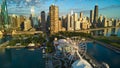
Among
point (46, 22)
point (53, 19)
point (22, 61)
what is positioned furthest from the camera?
point (46, 22)

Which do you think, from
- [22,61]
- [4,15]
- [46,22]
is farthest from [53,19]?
[22,61]

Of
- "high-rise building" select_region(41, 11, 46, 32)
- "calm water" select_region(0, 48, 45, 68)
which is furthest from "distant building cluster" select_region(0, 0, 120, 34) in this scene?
"calm water" select_region(0, 48, 45, 68)

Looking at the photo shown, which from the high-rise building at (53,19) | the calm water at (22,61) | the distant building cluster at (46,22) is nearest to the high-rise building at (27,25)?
the distant building cluster at (46,22)

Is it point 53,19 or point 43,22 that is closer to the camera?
point 53,19

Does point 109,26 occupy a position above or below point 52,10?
below

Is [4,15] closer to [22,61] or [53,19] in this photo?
[53,19]

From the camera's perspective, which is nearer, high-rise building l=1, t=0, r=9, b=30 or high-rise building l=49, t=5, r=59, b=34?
high-rise building l=49, t=5, r=59, b=34

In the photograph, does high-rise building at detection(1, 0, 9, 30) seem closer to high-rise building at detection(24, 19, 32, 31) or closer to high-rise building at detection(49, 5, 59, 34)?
high-rise building at detection(24, 19, 32, 31)

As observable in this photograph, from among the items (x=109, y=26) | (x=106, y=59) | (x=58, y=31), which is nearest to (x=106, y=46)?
(x=106, y=59)

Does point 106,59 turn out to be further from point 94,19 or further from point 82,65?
point 94,19

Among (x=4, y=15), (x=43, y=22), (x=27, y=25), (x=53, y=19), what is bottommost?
(x=27, y=25)

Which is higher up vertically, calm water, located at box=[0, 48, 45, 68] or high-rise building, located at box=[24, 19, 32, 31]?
high-rise building, located at box=[24, 19, 32, 31]
